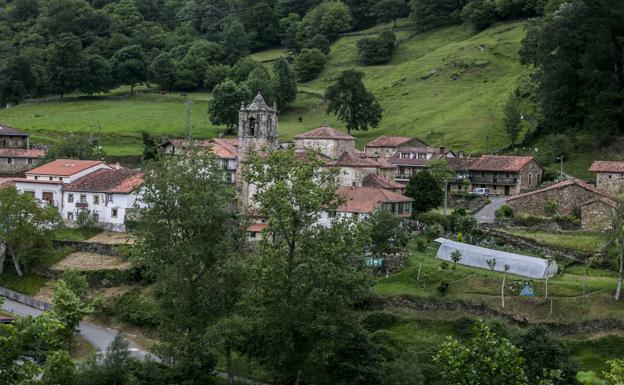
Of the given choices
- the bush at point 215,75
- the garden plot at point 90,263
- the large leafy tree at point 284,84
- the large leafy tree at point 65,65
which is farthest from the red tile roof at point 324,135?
the large leafy tree at point 65,65

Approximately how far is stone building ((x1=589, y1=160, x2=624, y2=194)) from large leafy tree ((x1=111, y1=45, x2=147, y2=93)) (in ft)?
233

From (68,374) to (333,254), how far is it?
1215 cm

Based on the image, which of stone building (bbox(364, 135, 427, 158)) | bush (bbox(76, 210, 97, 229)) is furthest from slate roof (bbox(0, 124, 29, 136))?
stone building (bbox(364, 135, 427, 158))

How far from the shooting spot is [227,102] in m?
90.8

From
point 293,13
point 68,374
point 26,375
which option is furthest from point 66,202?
point 293,13

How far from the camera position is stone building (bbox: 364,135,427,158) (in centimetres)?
7675

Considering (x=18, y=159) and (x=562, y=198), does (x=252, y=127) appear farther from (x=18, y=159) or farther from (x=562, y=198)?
(x=18, y=159)

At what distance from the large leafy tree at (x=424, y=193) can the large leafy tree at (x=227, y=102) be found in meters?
36.0

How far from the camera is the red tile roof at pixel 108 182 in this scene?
6075 centimetres

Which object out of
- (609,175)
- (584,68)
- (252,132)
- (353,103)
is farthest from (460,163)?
(353,103)

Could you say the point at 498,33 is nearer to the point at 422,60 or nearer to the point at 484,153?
the point at 422,60

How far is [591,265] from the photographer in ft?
149

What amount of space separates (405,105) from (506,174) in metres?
30.9

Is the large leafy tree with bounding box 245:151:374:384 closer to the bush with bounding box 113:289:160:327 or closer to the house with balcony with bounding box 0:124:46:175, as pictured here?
the bush with bounding box 113:289:160:327
